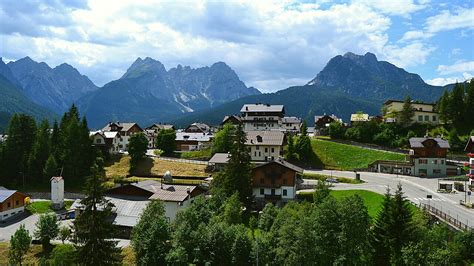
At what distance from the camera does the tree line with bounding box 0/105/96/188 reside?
297ft

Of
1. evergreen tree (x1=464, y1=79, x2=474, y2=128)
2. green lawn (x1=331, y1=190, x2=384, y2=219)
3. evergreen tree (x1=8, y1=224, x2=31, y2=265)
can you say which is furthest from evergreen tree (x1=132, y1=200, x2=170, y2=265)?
evergreen tree (x1=464, y1=79, x2=474, y2=128)

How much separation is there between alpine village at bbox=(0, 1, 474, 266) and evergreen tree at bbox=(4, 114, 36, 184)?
0.23 meters

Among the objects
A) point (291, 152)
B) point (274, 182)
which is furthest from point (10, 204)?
point (291, 152)

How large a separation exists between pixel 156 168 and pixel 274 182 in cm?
3391

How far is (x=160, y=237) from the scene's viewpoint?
1812 inches

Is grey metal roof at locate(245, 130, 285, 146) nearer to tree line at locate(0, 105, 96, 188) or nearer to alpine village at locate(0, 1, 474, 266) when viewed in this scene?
alpine village at locate(0, 1, 474, 266)

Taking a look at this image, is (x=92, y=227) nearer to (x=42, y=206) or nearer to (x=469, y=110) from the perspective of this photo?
(x=42, y=206)

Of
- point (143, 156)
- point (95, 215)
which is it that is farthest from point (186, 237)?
point (143, 156)

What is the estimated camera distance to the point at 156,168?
93.1 meters

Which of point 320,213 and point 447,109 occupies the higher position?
point 447,109

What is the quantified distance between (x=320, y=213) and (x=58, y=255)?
94.1 feet

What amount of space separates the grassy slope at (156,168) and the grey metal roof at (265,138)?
13.2 m

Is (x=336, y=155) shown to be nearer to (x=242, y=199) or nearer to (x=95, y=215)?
(x=242, y=199)

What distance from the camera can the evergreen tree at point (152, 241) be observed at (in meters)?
44.7
